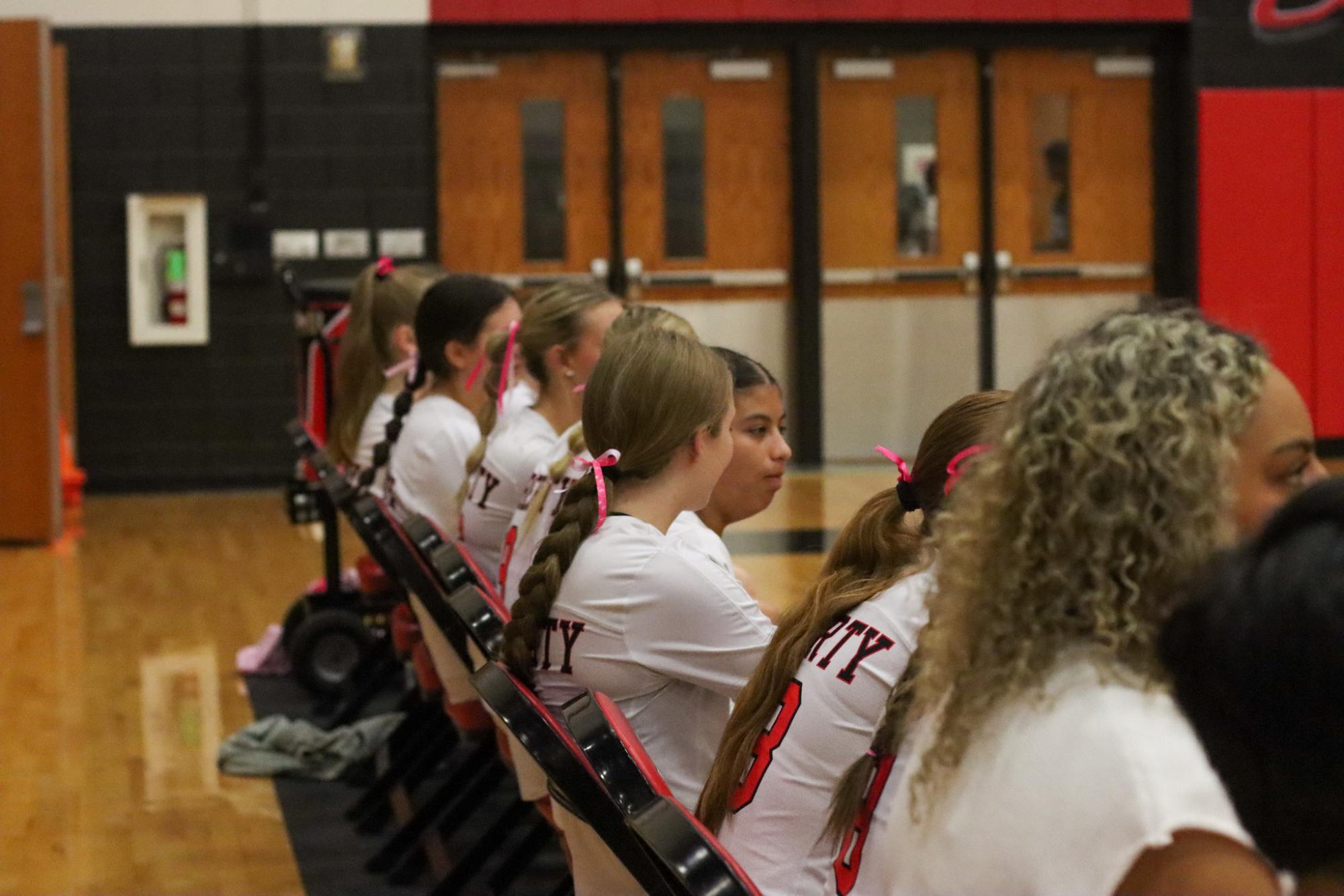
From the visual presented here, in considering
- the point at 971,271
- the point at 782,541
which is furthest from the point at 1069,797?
the point at 971,271

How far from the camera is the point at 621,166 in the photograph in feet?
29.9

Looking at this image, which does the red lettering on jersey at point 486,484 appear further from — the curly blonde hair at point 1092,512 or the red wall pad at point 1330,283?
the red wall pad at point 1330,283

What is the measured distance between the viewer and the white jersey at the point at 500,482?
11.2ft

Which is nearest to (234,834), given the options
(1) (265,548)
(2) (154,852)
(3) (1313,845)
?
(2) (154,852)

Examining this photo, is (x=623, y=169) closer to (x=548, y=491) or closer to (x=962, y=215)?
(x=962, y=215)

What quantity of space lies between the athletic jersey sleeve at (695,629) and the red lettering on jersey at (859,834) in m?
0.55

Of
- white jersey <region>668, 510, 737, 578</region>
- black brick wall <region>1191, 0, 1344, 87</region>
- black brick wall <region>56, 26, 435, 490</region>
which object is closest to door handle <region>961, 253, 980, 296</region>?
black brick wall <region>1191, 0, 1344, 87</region>

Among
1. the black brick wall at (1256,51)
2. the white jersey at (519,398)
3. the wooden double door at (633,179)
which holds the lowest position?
the white jersey at (519,398)

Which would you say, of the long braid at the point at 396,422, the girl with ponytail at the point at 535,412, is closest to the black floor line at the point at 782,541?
the long braid at the point at 396,422

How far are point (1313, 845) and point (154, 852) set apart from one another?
9.91 feet

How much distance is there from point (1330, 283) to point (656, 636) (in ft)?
27.0

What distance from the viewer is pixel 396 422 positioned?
13.8 feet

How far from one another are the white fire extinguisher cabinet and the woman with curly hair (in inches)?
315

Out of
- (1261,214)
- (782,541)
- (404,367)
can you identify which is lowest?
(782,541)
